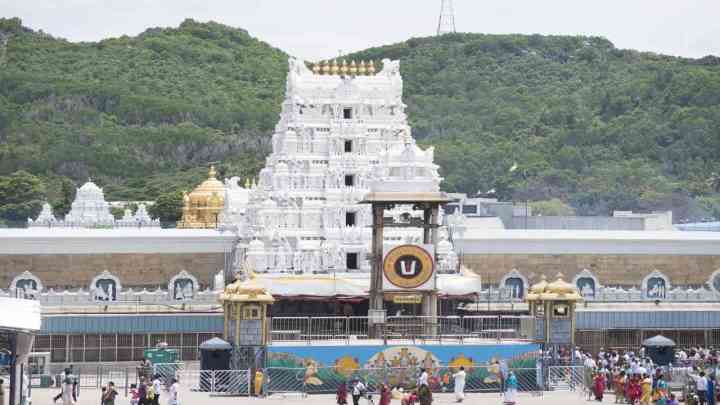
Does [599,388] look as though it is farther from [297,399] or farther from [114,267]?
[114,267]

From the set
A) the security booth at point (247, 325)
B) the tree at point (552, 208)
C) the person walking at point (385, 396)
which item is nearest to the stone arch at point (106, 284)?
the security booth at point (247, 325)

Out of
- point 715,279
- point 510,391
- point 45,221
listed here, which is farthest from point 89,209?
point 510,391

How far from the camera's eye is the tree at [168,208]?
12812 centimetres

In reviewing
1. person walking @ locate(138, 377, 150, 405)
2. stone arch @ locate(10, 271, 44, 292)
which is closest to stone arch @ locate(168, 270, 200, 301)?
stone arch @ locate(10, 271, 44, 292)

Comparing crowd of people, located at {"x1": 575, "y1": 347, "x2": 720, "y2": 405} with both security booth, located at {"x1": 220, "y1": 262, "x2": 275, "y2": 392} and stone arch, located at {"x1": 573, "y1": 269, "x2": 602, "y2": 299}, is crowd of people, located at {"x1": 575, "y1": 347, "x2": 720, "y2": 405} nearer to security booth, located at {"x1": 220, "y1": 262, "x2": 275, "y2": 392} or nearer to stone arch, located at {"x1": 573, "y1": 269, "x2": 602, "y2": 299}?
security booth, located at {"x1": 220, "y1": 262, "x2": 275, "y2": 392}

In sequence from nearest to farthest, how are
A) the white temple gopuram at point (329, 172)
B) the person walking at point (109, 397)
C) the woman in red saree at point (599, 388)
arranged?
the person walking at point (109, 397) < the woman in red saree at point (599, 388) < the white temple gopuram at point (329, 172)

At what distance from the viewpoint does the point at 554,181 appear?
14525cm

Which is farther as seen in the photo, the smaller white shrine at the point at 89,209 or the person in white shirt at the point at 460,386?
the smaller white shrine at the point at 89,209

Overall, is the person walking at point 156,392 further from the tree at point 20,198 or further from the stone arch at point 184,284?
the tree at point 20,198

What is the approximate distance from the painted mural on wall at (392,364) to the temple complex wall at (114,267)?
2216 cm

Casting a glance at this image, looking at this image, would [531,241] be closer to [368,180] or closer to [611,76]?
[368,180]

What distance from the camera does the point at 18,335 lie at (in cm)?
4478

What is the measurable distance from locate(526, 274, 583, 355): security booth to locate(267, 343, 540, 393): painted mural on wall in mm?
773

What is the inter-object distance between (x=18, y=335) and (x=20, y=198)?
8751 centimetres
